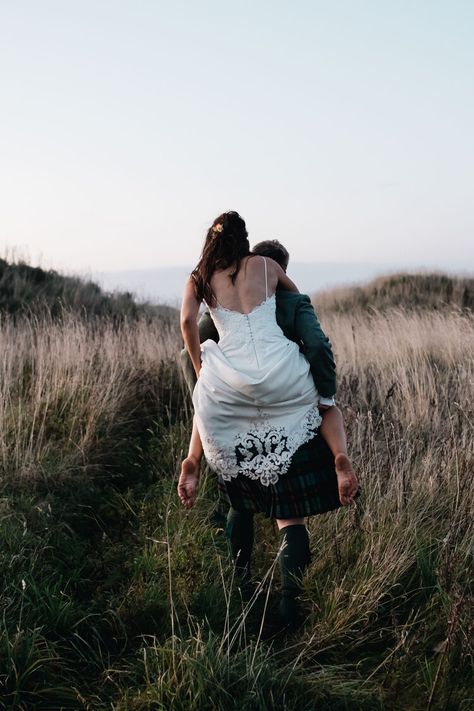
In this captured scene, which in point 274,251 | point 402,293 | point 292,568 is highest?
point 274,251

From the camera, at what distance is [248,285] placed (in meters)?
3.19

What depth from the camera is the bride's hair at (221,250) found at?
3.24 m

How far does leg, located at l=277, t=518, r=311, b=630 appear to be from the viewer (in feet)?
10.2

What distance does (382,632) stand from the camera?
120 inches

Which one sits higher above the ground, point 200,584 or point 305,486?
point 305,486

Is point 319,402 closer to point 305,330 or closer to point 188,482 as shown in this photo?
point 305,330

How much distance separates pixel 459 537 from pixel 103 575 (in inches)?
71.6

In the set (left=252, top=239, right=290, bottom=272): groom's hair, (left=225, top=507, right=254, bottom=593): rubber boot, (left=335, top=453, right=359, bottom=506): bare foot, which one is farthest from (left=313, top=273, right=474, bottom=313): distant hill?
(left=335, top=453, right=359, bottom=506): bare foot

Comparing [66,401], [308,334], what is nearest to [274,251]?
[308,334]

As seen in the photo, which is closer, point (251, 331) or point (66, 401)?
point (251, 331)

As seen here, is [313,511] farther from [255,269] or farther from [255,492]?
[255,269]

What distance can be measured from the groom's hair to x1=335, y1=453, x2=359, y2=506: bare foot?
109cm

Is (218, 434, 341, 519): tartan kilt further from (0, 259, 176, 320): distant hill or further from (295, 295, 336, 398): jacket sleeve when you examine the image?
(0, 259, 176, 320): distant hill

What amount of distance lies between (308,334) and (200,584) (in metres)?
1.22
